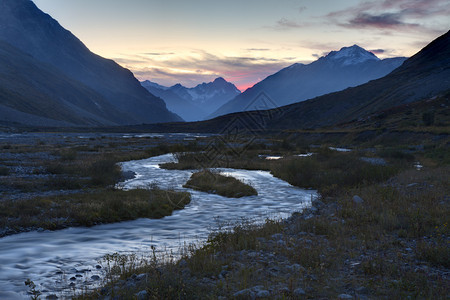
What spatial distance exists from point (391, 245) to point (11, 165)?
3026cm

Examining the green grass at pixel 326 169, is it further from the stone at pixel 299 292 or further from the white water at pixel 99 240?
the stone at pixel 299 292

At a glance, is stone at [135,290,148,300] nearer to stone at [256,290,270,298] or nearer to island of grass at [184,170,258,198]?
stone at [256,290,270,298]

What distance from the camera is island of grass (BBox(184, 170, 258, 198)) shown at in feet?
68.2

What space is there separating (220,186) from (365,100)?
117456 millimetres

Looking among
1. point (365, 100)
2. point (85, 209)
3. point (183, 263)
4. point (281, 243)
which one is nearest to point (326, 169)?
point (281, 243)

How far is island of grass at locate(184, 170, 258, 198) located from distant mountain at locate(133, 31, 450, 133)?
58690mm

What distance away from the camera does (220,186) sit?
22375 millimetres

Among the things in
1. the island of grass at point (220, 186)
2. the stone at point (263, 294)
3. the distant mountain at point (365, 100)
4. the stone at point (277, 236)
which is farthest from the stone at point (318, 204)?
the distant mountain at point (365, 100)

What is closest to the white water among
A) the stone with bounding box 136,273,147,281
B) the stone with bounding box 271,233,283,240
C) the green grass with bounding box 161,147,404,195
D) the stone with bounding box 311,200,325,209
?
the stone with bounding box 311,200,325,209

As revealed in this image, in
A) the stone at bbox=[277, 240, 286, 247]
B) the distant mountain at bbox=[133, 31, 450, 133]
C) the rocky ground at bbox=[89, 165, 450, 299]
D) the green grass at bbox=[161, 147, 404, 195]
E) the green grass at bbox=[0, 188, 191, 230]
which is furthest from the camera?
the distant mountain at bbox=[133, 31, 450, 133]

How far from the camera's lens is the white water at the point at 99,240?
8.43m

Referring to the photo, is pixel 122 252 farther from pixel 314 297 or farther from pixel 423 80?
pixel 423 80

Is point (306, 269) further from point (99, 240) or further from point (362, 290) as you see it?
point (99, 240)

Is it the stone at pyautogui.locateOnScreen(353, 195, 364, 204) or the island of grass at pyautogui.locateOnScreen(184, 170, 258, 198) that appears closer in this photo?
the stone at pyautogui.locateOnScreen(353, 195, 364, 204)
